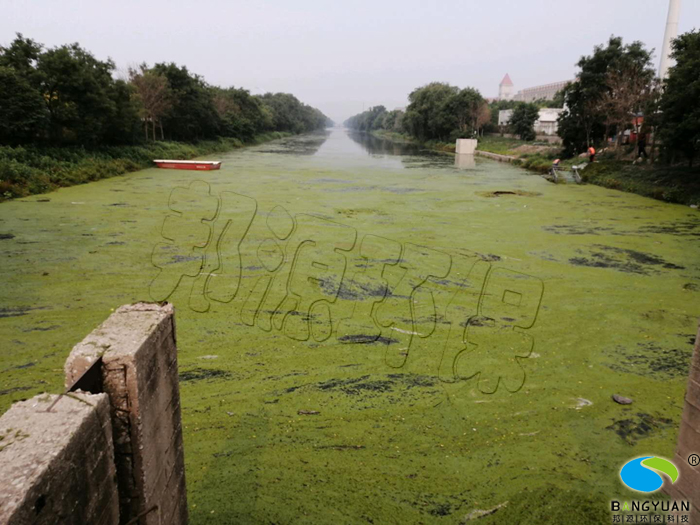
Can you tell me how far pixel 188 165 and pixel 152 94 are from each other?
765 centimetres

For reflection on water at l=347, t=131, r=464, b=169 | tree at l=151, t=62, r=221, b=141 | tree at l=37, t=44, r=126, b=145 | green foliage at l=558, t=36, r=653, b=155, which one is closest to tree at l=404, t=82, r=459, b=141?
reflection on water at l=347, t=131, r=464, b=169

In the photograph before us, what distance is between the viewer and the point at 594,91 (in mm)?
21109

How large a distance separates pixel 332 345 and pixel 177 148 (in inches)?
841

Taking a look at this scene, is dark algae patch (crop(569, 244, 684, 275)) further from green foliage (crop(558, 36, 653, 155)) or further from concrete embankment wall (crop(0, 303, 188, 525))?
green foliage (crop(558, 36, 653, 155))

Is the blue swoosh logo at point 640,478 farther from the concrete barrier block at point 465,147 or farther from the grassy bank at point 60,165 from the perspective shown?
the concrete barrier block at point 465,147

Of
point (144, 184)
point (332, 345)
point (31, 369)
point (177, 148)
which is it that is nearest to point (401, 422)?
point (332, 345)

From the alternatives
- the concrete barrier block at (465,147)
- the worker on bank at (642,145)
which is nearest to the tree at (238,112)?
the concrete barrier block at (465,147)

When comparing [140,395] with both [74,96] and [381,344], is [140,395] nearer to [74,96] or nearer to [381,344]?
[381,344]

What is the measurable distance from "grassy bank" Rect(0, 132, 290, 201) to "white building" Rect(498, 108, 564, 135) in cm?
3564

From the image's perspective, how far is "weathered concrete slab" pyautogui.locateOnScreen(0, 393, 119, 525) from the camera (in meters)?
1.08

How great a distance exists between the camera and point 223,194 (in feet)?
38.9

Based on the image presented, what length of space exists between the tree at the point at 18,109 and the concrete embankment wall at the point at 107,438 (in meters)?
14.2

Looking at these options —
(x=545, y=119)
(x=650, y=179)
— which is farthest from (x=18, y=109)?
(x=545, y=119)

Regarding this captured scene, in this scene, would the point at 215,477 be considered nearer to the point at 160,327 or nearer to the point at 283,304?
the point at 160,327
